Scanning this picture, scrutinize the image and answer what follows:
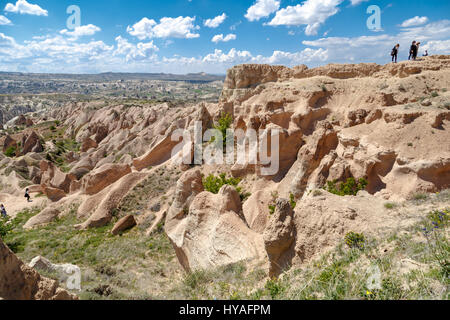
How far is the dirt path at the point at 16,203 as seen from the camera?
26203mm

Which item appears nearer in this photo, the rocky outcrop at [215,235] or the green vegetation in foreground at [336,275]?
the green vegetation in foreground at [336,275]

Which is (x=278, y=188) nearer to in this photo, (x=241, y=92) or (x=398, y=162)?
(x=398, y=162)

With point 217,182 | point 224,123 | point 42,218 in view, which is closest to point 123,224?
point 217,182

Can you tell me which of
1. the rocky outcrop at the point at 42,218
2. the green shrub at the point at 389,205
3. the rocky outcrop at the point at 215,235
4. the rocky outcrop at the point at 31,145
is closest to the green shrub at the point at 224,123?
the rocky outcrop at the point at 215,235

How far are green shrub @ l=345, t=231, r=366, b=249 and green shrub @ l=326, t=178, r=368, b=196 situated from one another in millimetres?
6620

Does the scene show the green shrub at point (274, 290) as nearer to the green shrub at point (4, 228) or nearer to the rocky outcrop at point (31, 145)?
the green shrub at point (4, 228)

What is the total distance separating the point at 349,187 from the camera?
43.0 ft

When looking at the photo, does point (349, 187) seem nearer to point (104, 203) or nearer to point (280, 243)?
point (280, 243)

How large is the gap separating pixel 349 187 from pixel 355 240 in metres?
7.09

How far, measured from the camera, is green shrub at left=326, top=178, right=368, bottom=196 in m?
13.0

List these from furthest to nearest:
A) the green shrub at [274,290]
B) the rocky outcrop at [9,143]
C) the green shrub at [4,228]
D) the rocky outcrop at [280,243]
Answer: the rocky outcrop at [9,143]
the green shrub at [4,228]
the rocky outcrop at [280,243]
the green shrub at [274,290]

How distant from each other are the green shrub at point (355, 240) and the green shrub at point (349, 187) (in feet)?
21.7

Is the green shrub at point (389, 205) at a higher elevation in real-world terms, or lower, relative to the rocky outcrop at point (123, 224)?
higher
